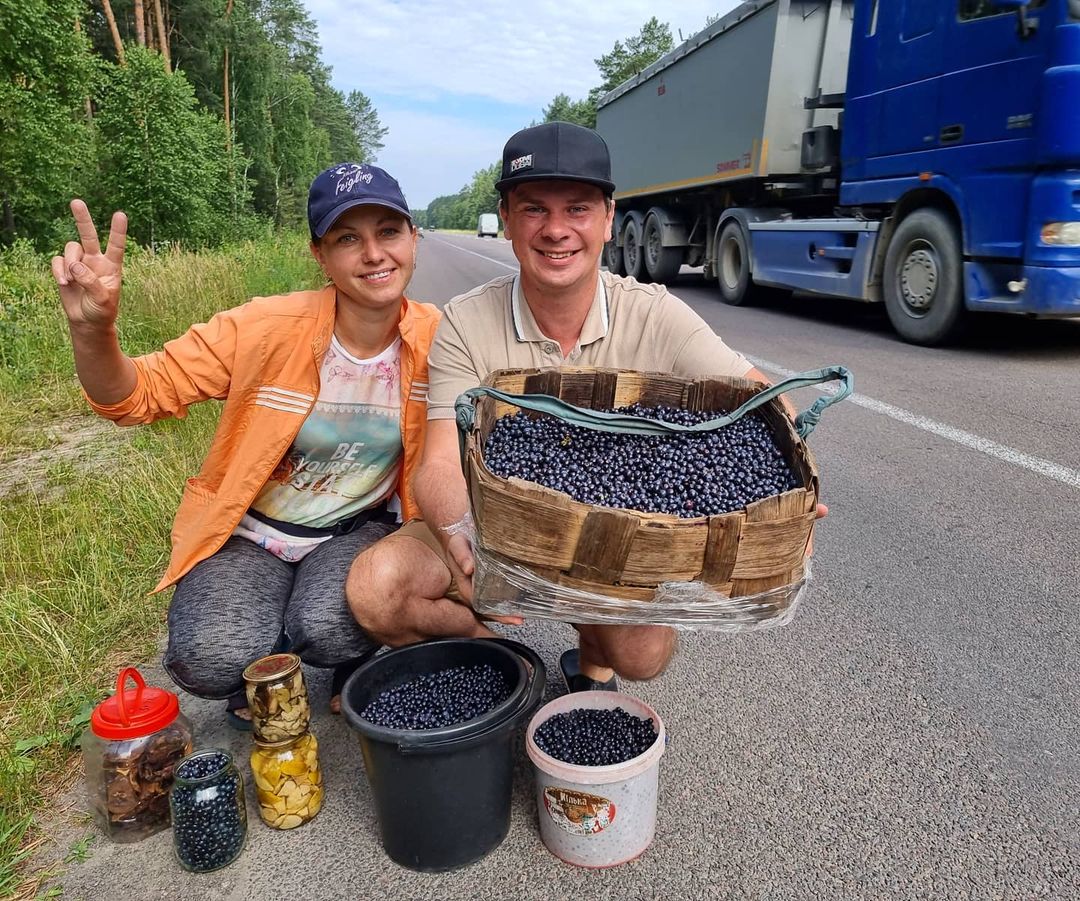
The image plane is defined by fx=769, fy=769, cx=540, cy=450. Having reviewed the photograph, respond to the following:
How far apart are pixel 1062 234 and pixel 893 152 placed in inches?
85.4

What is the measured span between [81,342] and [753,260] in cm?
985

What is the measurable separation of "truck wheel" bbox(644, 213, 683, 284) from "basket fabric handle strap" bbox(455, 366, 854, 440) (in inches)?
488

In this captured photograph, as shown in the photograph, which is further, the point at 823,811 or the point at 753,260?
the point at 753,260

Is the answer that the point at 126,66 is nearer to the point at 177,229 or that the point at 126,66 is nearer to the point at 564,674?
the point at 177,229

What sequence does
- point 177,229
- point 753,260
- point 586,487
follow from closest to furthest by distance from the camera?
point 586,487 < point 753,260 < point 177,229

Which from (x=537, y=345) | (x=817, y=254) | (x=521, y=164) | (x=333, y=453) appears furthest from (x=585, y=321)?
(x=817, y=254)

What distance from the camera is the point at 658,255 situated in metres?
14.0

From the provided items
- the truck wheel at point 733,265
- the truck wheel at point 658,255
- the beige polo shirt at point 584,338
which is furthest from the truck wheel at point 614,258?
the beige polo shirt at point 584,338

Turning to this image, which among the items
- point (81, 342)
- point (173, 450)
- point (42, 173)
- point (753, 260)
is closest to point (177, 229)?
point (42, 173)

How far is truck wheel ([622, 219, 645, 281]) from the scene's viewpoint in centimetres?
1510

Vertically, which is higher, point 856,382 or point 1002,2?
point 1002,2

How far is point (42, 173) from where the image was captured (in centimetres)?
1939

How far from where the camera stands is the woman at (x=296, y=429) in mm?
2336

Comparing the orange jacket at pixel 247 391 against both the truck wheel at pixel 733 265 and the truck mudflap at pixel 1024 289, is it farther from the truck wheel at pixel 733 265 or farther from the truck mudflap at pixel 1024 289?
the truck wheel at pixel 733 265
